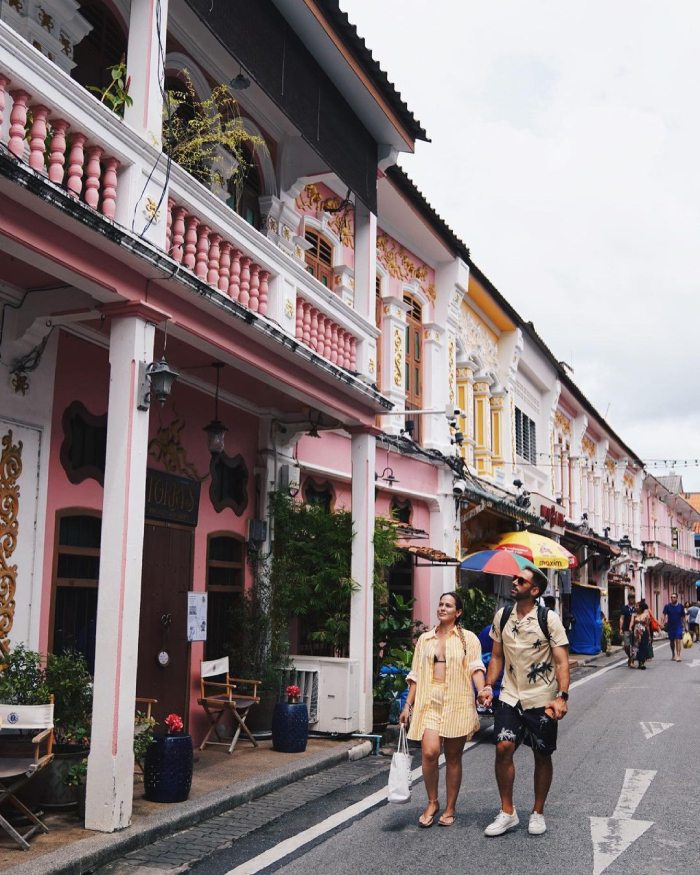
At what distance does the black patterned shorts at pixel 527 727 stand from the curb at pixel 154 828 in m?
2.28

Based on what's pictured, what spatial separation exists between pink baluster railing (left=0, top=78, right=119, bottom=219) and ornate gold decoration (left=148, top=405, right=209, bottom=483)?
3332 millimetres

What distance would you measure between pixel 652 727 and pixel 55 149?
947 centimetres

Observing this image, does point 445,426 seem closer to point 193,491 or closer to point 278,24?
point 193,491

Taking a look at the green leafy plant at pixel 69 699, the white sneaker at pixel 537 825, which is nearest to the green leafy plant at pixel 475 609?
the white sneaker at pixel 537 825

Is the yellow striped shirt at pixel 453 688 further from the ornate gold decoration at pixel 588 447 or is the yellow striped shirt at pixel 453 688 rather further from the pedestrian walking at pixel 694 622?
the pedestrian walking at pixel 694 622

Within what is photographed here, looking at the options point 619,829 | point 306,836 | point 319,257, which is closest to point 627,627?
point 319,257

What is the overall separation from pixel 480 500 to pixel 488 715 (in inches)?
231

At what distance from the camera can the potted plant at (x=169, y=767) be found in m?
7.00

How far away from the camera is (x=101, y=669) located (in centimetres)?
644

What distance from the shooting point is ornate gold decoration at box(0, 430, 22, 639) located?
727cm

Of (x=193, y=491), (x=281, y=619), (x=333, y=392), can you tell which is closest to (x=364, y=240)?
(x=333, y=392)

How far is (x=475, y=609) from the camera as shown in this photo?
15.6m

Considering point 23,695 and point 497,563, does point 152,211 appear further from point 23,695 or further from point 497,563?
point 497,563

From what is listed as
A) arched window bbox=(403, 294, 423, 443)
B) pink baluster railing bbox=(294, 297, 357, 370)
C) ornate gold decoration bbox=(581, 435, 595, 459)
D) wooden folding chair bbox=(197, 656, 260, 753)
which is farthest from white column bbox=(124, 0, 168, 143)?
ornate gold decoration bbox=(581, 435, 595, 459)
